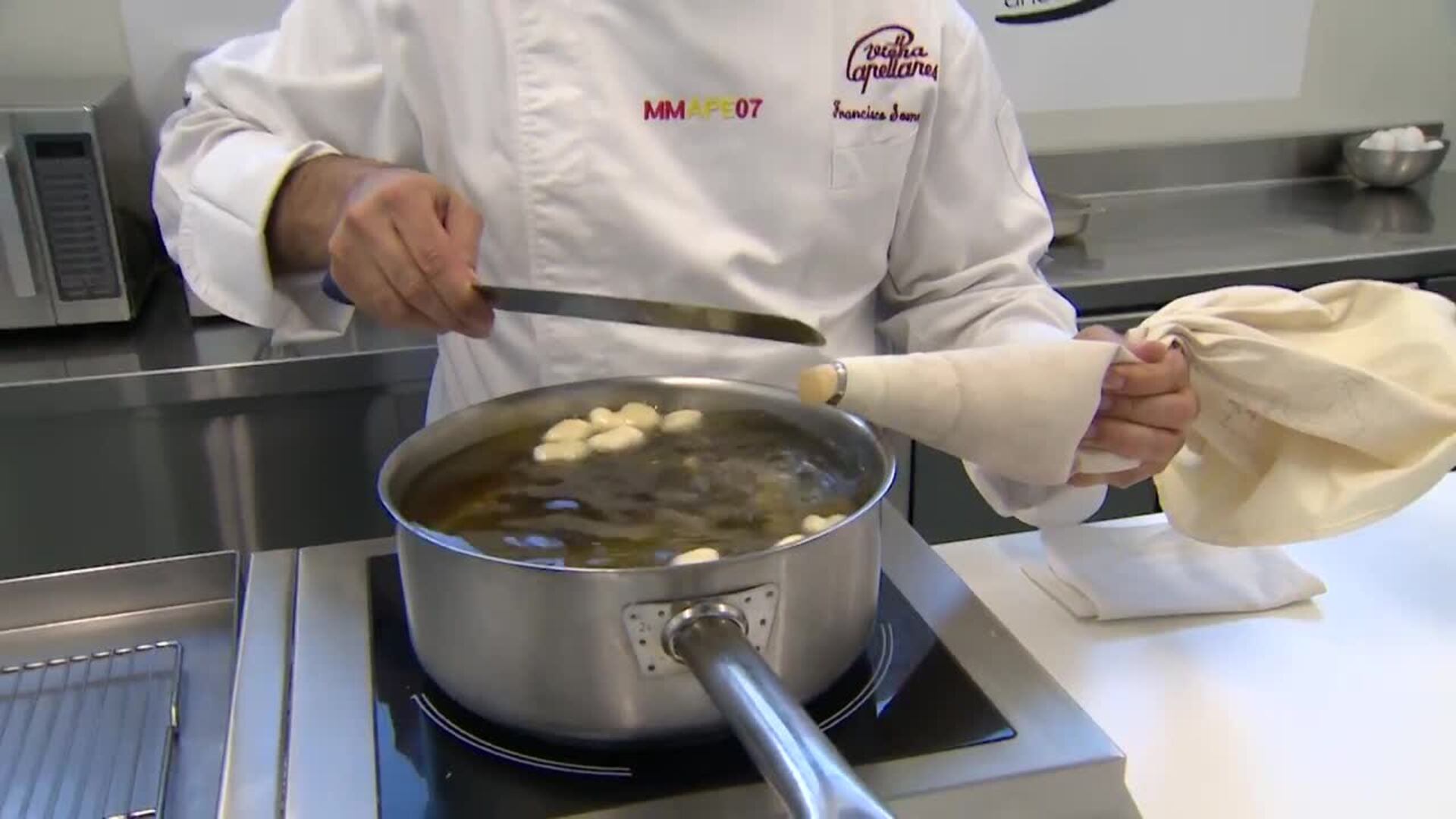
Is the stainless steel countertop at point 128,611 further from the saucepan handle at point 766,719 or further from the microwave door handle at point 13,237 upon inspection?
the microwave door handle at point 13,237

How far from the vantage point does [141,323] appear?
1486 millimetres

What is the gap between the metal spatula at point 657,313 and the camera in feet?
2.27

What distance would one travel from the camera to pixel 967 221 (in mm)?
1003

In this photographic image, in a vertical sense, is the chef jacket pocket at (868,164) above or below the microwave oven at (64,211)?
above

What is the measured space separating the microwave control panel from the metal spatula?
0.87 m

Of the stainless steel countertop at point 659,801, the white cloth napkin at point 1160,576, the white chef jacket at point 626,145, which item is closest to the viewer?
the stainless steel countertop at point 659,801

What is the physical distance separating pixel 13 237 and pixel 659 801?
1146mm

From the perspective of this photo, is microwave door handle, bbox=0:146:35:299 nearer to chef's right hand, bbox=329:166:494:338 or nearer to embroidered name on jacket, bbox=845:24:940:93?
chef's right hand, bbox=329:166:494:338

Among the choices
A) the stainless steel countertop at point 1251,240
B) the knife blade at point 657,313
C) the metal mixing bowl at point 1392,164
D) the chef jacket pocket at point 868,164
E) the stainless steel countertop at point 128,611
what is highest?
the chef jacket pocket at point 868,164

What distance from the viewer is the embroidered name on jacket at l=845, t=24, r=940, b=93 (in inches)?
37.1

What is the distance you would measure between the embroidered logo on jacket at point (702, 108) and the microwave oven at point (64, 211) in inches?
30.0

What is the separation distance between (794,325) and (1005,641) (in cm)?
21

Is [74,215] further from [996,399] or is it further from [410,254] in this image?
[996,399]

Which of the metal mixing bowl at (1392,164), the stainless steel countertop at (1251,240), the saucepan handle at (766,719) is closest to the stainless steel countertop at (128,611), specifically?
the saucepan handle at (766,719)
